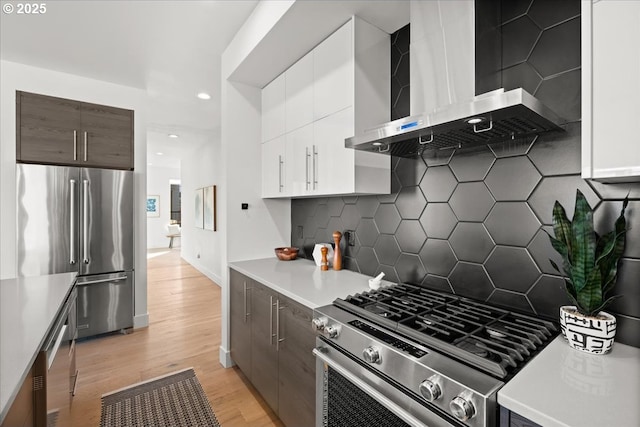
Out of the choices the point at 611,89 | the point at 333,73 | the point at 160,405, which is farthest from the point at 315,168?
the point at 160,405

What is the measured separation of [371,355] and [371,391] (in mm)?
139

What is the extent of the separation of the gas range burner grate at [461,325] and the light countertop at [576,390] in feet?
0.17

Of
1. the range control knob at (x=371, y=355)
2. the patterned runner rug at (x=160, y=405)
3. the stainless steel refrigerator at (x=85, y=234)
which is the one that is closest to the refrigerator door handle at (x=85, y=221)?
the stainless steel refrigerator at (x=85, y=234)

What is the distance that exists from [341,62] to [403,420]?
1.84 meters

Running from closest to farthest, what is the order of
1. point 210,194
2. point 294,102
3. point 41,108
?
point 294,102 → point 41,108 → point 210,194

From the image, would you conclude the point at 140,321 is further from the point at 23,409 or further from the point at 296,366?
the point at 23,409

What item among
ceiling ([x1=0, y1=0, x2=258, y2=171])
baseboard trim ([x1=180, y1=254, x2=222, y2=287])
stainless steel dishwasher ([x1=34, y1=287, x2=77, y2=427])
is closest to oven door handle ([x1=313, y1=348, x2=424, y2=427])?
stainless steel dishwasher ([x1=34, y1=287, x2=77, y2=427])

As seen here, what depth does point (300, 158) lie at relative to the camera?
223cm

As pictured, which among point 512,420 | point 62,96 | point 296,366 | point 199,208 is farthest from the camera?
point 199,208

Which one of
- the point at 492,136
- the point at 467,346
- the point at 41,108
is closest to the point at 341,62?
the point at 492,136

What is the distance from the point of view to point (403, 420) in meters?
0.98

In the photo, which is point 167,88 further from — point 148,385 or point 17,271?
point 148,385

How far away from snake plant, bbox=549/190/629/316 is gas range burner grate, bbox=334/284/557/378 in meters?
0.19

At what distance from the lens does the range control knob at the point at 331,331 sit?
49.1 inches
